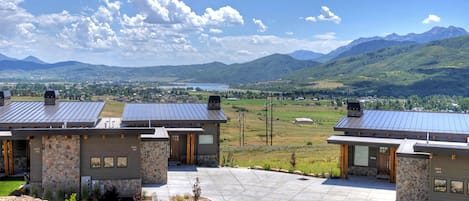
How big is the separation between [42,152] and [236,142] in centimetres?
3579

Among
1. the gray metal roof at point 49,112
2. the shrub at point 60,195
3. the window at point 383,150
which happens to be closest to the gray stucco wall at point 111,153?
the shrub at point 60,195

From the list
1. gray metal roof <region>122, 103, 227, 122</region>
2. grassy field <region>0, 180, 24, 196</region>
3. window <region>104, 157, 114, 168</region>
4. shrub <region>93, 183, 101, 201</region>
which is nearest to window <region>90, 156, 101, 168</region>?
window <region>104, 157, 114, 168</region>

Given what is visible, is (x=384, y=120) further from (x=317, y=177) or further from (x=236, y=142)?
(x=236, y=142)

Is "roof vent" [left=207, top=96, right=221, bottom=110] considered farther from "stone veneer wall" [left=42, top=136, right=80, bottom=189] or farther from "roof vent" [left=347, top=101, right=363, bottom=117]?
"stone veneer wall" [left=42, top=136, right=80, bottom=189]

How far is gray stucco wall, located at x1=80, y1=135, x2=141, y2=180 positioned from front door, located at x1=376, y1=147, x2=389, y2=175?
12560 mm

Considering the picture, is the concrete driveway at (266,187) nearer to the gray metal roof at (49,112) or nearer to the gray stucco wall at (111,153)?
the gray stucco wall at (111,153)

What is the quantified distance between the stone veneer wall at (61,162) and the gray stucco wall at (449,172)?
44.2ft

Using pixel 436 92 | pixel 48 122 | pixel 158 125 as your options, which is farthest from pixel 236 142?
pixel 436 92

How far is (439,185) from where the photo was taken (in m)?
16.3

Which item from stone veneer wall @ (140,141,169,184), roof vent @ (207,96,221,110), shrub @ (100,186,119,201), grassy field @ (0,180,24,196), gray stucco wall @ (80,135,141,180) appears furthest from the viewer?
roof vent @ (207,96,221,110)

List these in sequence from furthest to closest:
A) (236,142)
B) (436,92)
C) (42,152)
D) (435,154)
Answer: (436,92) < (236,142) < (42,152) < (435,154)

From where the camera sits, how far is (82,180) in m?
18.5

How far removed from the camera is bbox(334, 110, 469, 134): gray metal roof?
23.8 metres

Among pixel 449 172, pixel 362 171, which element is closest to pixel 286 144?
pixel 362 171
